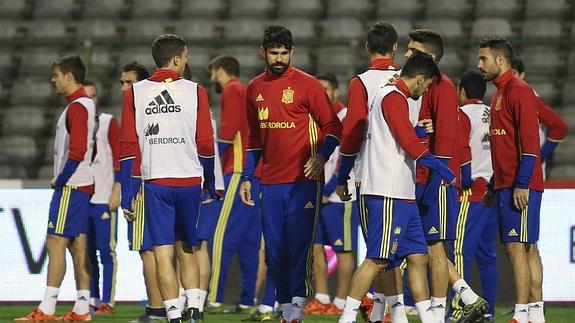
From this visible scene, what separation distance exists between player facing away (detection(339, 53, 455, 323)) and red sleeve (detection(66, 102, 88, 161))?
303 centimetres

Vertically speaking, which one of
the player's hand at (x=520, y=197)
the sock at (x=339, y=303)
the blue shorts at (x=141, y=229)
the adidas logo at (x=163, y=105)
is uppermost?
the adidas logo at (x=163, y=105)

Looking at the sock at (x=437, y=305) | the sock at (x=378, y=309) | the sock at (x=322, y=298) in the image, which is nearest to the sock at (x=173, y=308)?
the sock at (x=378, y=309)

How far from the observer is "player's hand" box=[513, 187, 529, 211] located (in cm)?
905

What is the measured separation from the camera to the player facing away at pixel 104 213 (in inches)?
473

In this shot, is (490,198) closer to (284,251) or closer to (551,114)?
(551,114)

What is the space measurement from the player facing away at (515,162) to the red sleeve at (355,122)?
1.15 m

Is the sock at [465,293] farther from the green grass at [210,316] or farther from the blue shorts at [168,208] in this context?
the blue shorts at [168,208]

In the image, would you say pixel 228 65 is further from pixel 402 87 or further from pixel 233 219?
pixel 402 87

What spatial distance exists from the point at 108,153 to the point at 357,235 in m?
2.65

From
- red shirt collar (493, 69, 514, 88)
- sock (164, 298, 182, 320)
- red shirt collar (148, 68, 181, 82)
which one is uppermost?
red shirt collar (493, 69, 514, 88)

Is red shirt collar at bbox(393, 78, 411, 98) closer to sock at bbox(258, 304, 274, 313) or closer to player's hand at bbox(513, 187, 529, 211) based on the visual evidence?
player's hand at bbox(513, 187, 529, 211)

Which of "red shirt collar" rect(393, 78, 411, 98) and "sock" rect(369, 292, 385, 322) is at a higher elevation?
"red shirt collar" rect(393, 78, 411, 98)

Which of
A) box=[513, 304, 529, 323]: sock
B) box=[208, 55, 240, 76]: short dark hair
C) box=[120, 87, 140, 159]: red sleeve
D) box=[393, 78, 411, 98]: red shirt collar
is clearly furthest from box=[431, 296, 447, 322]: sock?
box=[208, 55, 240, 76]: short dark hair

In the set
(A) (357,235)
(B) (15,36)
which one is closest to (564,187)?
(A) (357,235)
